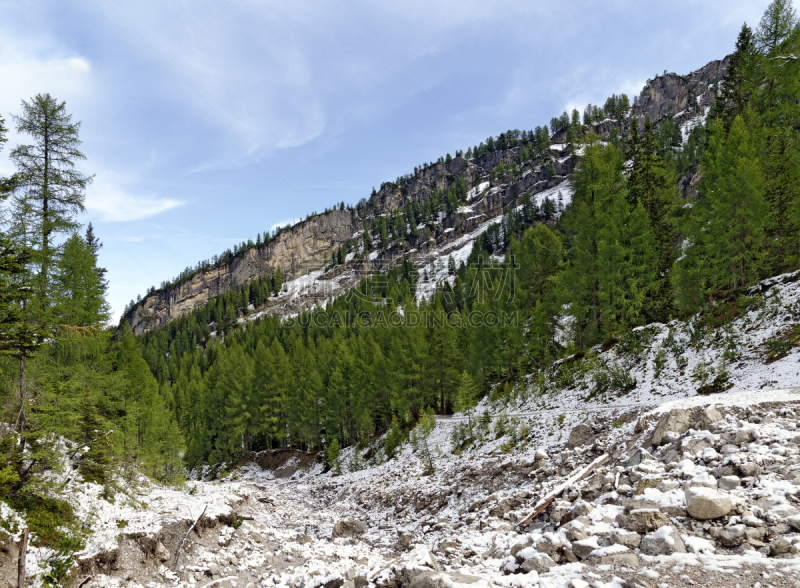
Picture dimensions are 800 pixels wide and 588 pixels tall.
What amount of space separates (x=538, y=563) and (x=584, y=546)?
815 mm

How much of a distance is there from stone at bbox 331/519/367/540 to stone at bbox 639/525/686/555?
39.1ft

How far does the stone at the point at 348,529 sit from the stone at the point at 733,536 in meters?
12.7

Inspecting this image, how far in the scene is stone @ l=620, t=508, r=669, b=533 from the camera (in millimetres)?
5969

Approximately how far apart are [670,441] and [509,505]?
4.67m

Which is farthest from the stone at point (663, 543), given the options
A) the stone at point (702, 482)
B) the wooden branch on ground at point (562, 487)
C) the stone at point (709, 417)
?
the stone at point (709, 417)

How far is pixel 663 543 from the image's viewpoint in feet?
17.9

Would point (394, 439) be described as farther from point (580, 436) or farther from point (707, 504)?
point (707, 504)

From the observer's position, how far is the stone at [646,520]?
5.97 meters

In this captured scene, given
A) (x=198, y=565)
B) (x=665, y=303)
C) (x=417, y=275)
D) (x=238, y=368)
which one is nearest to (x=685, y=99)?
(x=417, y=275)

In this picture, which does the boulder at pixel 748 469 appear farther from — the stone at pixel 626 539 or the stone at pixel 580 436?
the stone at pixel 580 436

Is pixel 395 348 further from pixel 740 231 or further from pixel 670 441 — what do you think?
pixel 670 441

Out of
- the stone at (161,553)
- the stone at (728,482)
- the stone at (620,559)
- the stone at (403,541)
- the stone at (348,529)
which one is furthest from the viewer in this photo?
the stone at (348,529)

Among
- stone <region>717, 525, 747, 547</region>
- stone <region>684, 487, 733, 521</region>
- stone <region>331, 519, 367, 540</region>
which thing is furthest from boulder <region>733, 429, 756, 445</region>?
stone <region>331, 519, 367, 540</region>

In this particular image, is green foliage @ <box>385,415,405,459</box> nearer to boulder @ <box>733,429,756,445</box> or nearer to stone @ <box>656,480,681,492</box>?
stone @ <box>656,480,681,492</box>
